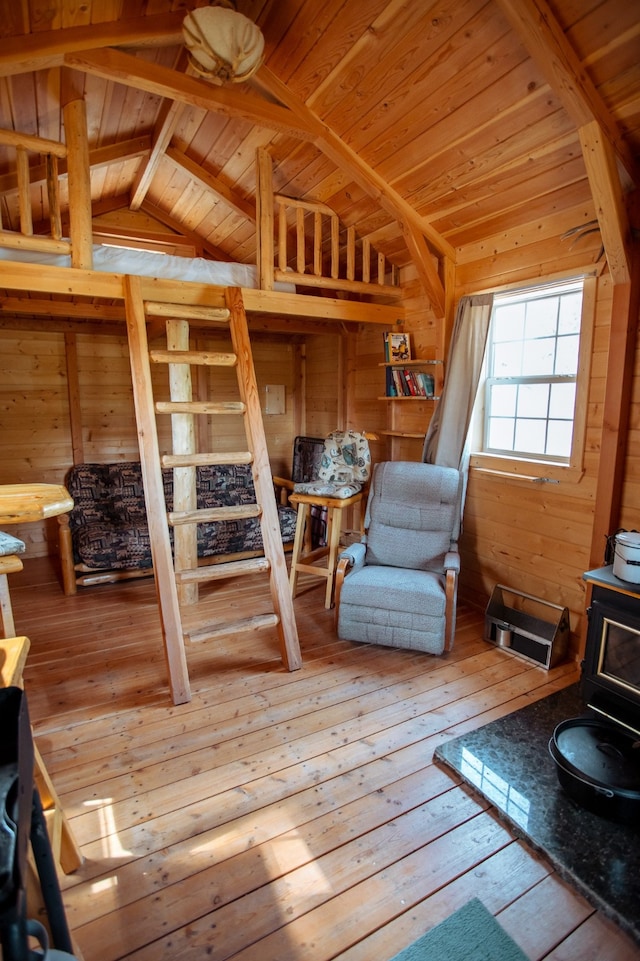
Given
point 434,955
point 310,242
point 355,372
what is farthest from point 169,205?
point 434,955

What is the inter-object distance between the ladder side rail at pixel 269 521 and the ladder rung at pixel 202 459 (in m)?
0.08

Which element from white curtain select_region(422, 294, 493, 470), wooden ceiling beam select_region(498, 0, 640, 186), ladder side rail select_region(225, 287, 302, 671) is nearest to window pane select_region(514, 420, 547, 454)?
white curtain select_region(422, 294, 493, 470)

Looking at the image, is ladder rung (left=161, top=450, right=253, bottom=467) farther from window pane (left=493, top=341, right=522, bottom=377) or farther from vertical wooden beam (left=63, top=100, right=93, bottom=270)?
window pane (left=493, top=341, right=522, bottom=377)

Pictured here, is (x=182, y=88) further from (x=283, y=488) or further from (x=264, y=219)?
(x=283, y=488)

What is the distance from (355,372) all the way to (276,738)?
10.9 feet

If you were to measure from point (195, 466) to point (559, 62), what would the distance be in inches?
92.5

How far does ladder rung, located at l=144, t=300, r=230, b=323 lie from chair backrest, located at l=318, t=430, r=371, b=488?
124cm

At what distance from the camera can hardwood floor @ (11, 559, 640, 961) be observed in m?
1.40

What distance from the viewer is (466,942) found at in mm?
1355

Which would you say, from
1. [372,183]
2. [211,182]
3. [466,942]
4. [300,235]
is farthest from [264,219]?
[466,942]

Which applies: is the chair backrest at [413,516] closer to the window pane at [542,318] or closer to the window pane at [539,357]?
the window pane at [539,357]

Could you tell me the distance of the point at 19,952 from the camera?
26.6 inches

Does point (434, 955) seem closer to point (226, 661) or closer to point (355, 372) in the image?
point (226, 661)

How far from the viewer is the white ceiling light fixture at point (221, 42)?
2.11m
